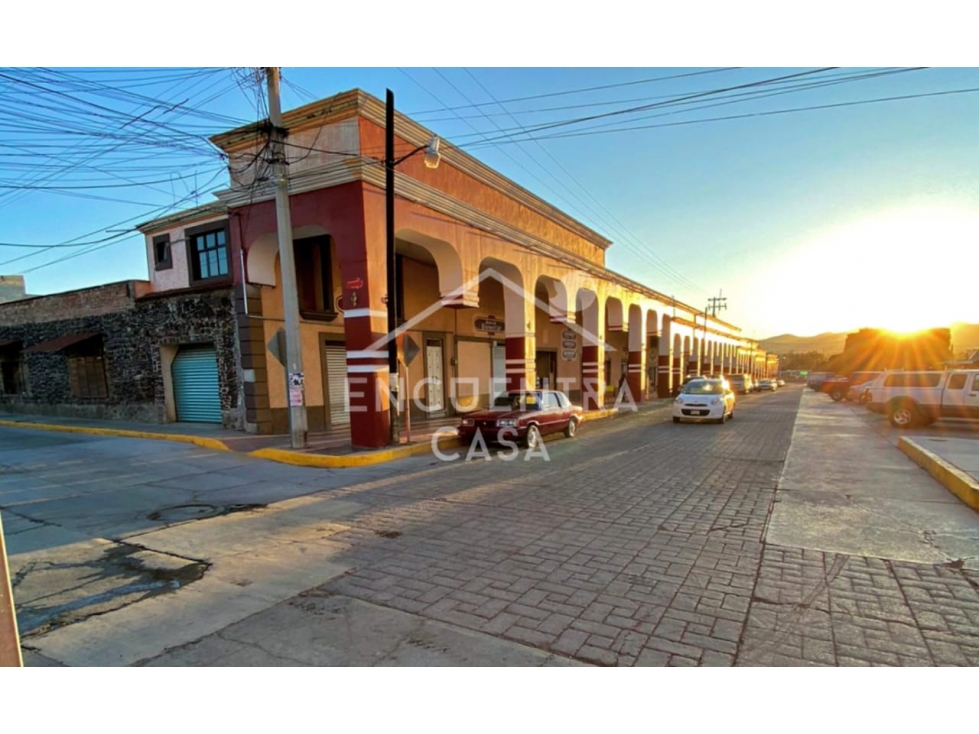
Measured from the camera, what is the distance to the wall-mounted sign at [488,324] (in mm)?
20000

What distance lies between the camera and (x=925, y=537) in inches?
191

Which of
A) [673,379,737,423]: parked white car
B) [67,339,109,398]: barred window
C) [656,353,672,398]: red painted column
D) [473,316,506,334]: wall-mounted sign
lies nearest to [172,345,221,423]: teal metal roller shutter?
[67,339,109,398]: barred window

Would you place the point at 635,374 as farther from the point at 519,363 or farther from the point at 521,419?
the point at 521,419

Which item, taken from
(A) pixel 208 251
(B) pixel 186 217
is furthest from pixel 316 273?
(B) pixel 186 217

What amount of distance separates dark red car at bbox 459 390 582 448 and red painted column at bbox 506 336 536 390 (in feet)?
9.36

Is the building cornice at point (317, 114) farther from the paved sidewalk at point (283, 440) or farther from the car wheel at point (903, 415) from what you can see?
the car wheel at point (903, 415)

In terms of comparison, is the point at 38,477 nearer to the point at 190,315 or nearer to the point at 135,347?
the point at 190,315

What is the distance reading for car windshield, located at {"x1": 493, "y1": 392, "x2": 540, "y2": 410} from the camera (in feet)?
39.6

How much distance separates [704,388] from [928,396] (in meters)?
6.12

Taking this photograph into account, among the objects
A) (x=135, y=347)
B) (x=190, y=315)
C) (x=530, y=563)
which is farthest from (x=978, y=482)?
(x=135, y=347)

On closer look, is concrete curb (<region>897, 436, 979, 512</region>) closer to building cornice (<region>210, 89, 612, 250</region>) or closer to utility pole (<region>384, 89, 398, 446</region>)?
utility pole (<region>384, 89, 398, 446</region>)

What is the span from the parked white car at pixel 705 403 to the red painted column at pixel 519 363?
550cm

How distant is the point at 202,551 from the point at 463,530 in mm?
2893

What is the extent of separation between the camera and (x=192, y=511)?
21.2 feet
